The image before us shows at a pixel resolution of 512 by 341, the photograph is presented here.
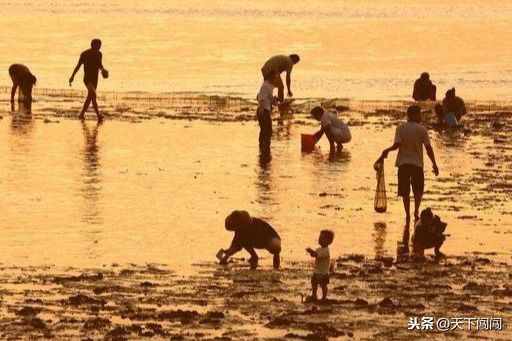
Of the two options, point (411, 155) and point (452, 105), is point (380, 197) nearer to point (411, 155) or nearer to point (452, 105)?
point (411, 155)

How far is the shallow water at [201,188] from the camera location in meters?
19.0

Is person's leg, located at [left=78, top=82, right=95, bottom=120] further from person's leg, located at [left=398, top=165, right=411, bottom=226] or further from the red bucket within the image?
person's leg, located at [left=398, top=165, right=411, bottom=226]

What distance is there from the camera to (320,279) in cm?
1557

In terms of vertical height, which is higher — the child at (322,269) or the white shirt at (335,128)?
the white shirt at (335,128)

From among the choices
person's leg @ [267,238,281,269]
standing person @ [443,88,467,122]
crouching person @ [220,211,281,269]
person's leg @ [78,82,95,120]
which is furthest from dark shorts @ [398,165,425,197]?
person's leg @ [78,82,95,120]

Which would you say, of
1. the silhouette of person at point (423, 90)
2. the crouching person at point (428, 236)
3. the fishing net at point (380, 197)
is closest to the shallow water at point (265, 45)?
the silhouette of person at point (423, 90)

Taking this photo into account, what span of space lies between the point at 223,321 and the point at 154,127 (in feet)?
59.3

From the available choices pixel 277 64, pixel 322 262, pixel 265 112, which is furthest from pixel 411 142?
pixel 277 64

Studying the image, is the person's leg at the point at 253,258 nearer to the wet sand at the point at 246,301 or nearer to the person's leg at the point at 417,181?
the wet sand at the point at 246,301

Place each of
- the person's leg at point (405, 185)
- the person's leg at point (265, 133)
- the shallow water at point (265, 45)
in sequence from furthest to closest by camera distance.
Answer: the shallow water at point (265, 45), the person's leg at point (265, 133), the person's leg at point (405, 185)

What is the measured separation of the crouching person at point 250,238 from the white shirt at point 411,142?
3094 millimetres

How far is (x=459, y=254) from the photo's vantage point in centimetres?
1850

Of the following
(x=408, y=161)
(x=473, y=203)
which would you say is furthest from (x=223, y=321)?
(x=473, y=203)

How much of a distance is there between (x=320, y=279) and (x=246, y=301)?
0.66 m
